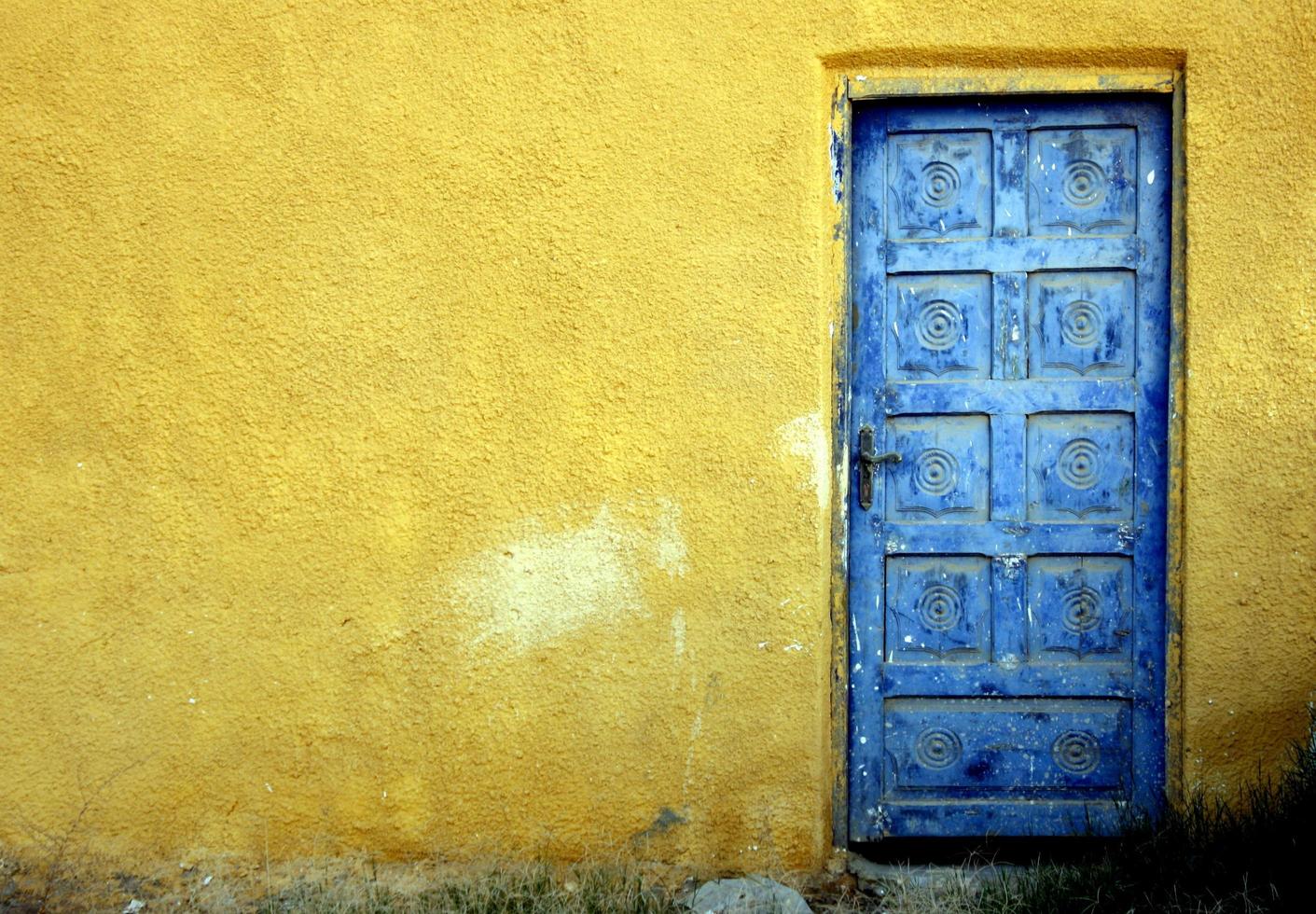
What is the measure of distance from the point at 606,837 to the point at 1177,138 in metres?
2.46

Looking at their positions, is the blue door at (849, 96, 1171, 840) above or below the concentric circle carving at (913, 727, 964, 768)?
above

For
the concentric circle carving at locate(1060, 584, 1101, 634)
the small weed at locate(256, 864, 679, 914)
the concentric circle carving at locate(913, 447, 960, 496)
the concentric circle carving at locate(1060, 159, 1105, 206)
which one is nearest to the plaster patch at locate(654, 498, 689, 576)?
the concentric circle carving at locate(913, 447, 960, 496)

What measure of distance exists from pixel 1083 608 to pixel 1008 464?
1.49 ft

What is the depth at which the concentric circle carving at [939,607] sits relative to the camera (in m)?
3.29

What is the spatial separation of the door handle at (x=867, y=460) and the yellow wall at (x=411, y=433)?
13cm

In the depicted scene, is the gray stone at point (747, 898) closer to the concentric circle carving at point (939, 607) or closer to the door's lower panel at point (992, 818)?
the door's lower panel at point (992, 818)

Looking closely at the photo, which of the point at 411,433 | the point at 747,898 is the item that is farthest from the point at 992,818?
the point at 411,433

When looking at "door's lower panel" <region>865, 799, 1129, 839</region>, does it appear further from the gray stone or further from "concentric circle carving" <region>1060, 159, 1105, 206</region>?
"concentric circle carving" <region>1060, 159, 1105, 206</region>

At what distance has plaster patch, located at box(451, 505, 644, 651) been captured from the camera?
320 cm

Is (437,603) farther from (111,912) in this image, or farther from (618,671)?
(111,912)

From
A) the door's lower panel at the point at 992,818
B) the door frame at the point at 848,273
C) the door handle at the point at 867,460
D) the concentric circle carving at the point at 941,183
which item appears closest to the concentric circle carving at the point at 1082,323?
the door frame at the point at 848,273

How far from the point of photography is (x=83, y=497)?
321 centimetres

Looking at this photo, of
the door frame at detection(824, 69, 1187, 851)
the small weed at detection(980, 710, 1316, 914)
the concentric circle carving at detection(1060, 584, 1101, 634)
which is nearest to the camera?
the small weed at detection(980, 710, 1316, 914)

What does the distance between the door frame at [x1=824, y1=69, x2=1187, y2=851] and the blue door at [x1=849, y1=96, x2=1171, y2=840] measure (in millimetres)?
45
